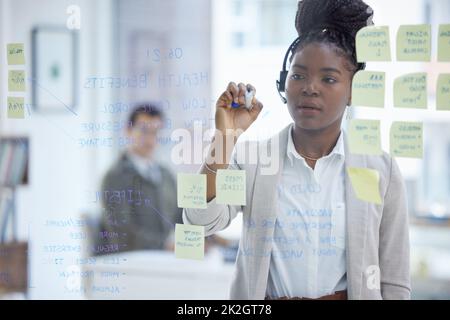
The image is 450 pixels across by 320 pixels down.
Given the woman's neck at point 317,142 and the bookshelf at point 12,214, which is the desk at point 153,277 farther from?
the woman's neck at point 317,142

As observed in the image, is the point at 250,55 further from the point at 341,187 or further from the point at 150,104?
the point at 341,187

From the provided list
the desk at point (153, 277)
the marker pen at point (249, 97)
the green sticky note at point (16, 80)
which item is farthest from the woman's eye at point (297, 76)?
the green sticky note at point (16, 80)

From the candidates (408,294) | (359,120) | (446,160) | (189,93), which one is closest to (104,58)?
(189,93)

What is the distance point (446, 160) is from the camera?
107 inches

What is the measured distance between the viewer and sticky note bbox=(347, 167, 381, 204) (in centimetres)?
119

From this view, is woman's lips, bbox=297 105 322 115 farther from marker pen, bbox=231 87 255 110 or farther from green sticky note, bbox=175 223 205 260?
green sticky note, bbox=175 223 205 260

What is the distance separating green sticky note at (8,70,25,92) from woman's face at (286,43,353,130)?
2.13 ft

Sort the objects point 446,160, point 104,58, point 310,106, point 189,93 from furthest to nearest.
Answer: point 446,160 < point 104,58 < point 189,93 < point 310,106

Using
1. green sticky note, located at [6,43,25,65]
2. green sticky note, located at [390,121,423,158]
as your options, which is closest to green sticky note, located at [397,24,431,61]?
green sticky note, located at [390,121,423,158]

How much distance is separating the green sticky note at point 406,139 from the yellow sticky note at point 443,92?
6 centimetres

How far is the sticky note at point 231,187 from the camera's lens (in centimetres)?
125

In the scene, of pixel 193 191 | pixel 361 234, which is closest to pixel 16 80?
pixel 193 191

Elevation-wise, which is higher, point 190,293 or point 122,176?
point 122,176
